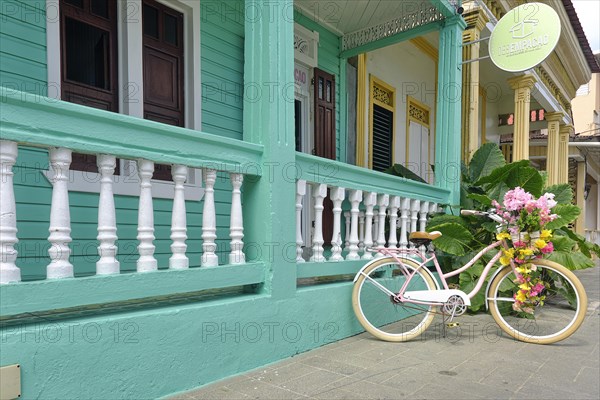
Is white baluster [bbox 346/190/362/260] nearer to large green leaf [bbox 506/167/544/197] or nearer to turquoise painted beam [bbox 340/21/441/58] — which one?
large green leaf [bbox 506/167/544/197]

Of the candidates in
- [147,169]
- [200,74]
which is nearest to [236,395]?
[147,169]

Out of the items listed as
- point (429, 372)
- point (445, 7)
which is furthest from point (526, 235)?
point (445, 7)

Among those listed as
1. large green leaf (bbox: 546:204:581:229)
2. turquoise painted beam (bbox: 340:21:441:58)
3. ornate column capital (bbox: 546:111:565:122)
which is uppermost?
turquoise painted beam (bbox: 340:21:441:58)

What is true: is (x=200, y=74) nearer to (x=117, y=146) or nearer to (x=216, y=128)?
(x=216, y=128)

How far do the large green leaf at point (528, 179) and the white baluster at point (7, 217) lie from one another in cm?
474

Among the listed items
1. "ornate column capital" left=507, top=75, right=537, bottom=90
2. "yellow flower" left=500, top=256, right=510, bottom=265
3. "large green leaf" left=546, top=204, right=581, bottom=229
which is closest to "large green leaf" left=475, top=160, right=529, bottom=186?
"large green leaf" left=546, top=204, right=581, bottom=229

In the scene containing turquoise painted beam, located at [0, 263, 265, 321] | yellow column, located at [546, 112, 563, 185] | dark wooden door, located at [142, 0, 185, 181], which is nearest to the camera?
turquoise painted beam, located at [0, 263, 265, 321]

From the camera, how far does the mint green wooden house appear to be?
199 centimetres

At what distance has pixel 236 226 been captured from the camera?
9.40 feet

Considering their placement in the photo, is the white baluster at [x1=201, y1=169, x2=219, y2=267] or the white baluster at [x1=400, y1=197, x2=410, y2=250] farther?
the white baluster at [x1=400, y1=197, x2=410, y2=250]

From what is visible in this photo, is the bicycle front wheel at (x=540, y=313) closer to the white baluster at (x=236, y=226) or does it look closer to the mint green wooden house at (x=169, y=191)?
the mint green wooden house at (x=169, y=191)

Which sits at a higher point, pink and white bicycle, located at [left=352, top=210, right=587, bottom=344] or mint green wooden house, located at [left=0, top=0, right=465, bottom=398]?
mint green wooden house, located at [left=0, top=0, right=465, bottom=398]

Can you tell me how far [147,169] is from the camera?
7.76 feet

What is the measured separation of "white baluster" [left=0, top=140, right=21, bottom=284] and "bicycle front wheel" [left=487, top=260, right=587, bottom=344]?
351 cm
